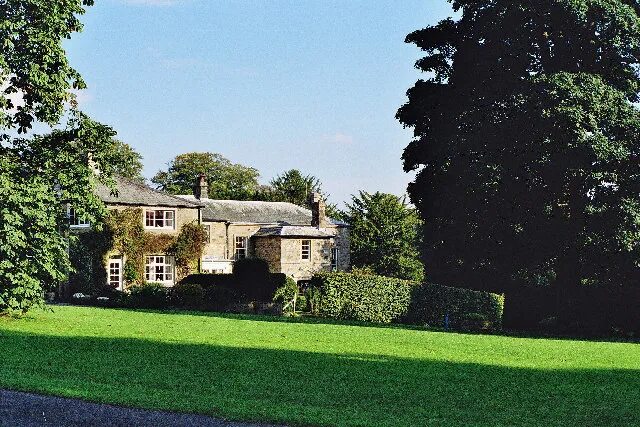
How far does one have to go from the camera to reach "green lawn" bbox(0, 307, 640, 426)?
1269 cm

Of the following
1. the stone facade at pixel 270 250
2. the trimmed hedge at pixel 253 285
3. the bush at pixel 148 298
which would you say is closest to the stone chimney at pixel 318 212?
the stone facade at pixel 270 250

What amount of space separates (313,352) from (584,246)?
18677mm

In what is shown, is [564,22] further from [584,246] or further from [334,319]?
[334,319]

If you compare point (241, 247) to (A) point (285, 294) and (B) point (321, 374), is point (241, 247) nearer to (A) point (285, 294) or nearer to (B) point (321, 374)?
(A) point (285, 294)

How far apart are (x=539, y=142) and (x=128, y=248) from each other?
25.0 m

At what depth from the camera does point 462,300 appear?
42.7 metres

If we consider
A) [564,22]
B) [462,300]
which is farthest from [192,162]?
[564,22]

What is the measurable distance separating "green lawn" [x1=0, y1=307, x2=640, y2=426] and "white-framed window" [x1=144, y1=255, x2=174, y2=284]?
21.4m

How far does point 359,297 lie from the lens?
4156cm

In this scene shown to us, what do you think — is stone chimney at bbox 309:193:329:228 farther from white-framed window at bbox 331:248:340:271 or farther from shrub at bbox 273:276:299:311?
shrub at bbox 273:276:299:311

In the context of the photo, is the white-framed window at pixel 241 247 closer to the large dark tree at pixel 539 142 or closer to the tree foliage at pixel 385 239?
the tree foliage at pixel 385 239

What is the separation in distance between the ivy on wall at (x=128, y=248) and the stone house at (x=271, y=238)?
5.88m

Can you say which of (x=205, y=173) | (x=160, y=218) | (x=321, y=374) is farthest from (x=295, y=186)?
(x=321, y=374)

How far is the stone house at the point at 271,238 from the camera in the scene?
5847 cm
